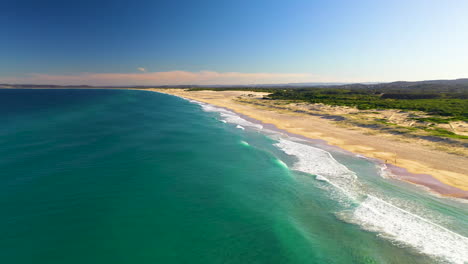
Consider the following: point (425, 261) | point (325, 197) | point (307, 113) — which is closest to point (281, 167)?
point (325, 197)

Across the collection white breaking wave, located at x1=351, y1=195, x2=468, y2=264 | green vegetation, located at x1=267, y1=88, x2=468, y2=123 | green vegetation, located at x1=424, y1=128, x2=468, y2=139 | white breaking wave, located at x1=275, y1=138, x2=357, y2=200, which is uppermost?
green vegetation, located at x1=267, y1=88, x2=468, y2=123

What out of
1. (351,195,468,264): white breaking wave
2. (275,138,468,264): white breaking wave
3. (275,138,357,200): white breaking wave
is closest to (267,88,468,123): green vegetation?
(275,138,357,200): white breaking wave

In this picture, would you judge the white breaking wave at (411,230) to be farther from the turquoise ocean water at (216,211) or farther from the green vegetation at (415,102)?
the green vegetation at (415,102)

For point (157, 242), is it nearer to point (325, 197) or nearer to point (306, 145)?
point (325, 197)

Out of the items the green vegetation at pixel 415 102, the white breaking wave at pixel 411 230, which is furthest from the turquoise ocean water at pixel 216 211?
the green vegetation at pixel 415 102

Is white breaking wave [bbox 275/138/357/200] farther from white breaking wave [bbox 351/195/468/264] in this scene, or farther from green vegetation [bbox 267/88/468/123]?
green vegetation [bbox 267/88/468/123]

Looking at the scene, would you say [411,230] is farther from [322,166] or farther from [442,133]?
[442,133]
